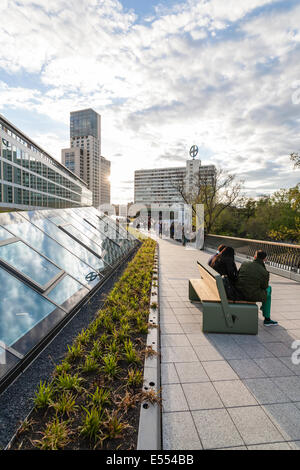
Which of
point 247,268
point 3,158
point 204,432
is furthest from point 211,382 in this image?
point 3,158

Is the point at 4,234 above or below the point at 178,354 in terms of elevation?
above

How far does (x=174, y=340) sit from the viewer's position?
3986 mm

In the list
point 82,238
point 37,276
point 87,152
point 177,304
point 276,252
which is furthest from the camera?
point 87,152

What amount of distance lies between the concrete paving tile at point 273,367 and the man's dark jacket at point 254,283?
1086 millimetres

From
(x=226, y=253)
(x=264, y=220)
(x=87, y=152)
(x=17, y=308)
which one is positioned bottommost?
(x=17, y=308)

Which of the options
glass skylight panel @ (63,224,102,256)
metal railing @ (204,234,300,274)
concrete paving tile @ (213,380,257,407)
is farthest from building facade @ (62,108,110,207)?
concrete paving tile @ (213,380,257,407)

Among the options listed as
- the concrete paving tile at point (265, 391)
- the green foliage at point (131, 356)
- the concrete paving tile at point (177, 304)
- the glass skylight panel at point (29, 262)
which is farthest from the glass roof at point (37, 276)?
the concrete paving tile at point (265, 391)

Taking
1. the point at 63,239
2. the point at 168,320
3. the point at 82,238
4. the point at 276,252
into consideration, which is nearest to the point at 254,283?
the point at 168,320

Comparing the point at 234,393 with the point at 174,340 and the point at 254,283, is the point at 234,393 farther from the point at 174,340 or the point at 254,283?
the point at 254,283

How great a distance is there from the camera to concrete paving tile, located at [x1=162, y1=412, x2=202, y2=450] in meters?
2.05

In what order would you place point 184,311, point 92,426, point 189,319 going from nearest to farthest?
point 92,426 < point 189,319 < point 184,311

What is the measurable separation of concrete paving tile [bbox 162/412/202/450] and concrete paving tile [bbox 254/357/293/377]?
1.49 metres

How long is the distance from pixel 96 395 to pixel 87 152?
166807 mm

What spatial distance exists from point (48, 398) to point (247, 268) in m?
3.77
